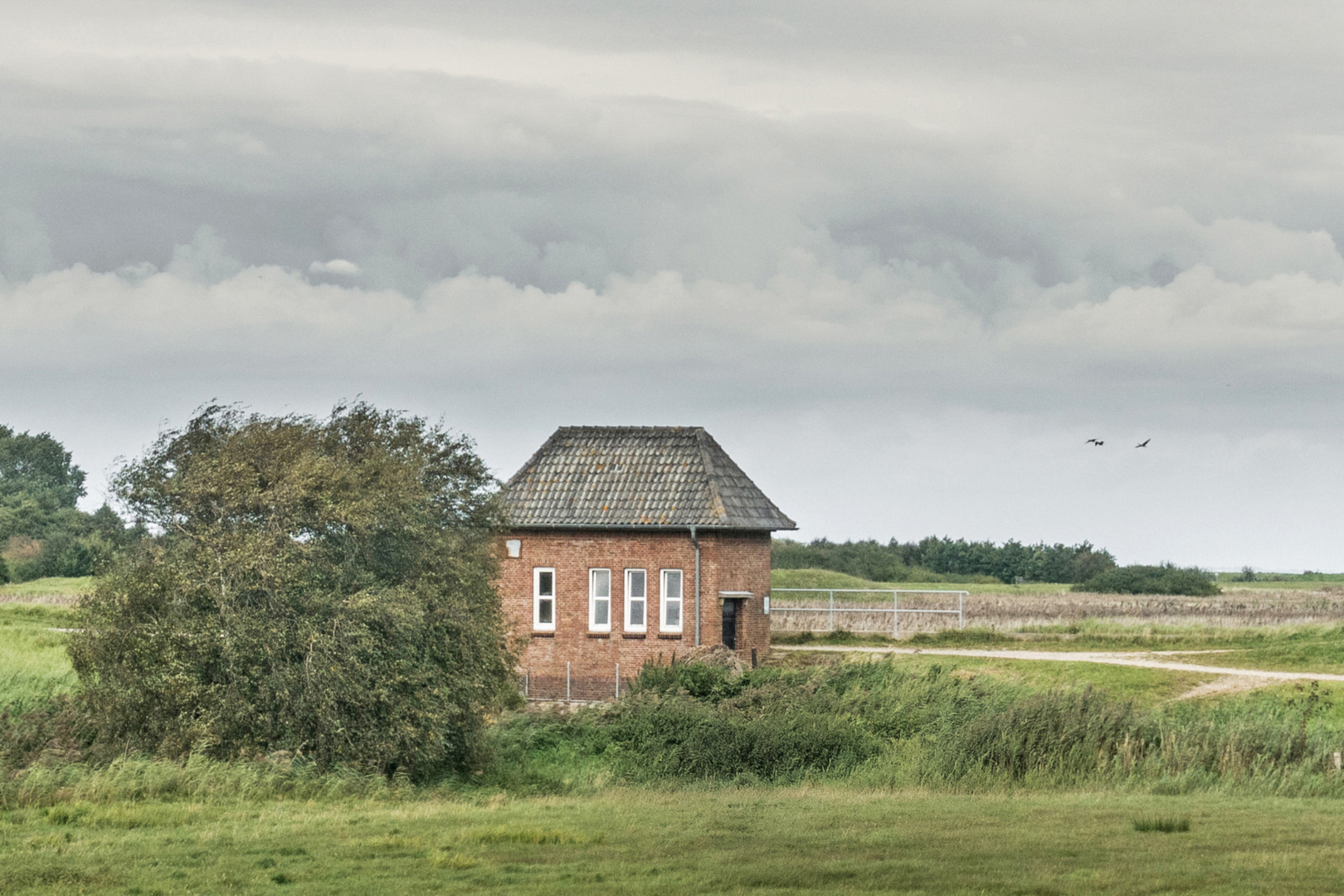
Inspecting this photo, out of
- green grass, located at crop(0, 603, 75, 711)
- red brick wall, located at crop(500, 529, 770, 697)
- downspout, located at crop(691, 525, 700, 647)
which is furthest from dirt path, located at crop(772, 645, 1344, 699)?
green grass, located at crop(0, 603, 75, 711)

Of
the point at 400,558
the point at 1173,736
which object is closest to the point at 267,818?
the point at 400,558

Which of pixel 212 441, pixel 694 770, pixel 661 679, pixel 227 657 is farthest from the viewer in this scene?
pixel 661 679

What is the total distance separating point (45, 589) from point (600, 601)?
42.3 metres

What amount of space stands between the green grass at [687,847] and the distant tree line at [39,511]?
51957 millimetres

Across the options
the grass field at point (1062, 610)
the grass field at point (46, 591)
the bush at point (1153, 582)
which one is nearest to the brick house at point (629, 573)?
the grass field at point (1062, 610)

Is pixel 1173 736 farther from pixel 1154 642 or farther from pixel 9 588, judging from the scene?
pixel 9 588

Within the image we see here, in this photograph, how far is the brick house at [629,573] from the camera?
3850 centimetres

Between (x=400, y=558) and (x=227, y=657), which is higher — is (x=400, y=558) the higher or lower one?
the higher one

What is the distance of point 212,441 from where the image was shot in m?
26.0

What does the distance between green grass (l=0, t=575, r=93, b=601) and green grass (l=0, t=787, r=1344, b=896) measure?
45.5 meters

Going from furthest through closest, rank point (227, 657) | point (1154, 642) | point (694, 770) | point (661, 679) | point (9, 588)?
1. point (9, 588)
2. point (1154, 642)
3. point (661, 679)
4. point (694, 770)
5. point (227, 657)

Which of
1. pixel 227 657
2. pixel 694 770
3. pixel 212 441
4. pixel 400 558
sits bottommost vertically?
pixel 694 770

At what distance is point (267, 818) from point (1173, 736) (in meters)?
15.5

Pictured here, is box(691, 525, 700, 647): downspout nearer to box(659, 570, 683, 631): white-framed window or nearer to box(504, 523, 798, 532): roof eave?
box(504, 523, 798, 532): roof eave
